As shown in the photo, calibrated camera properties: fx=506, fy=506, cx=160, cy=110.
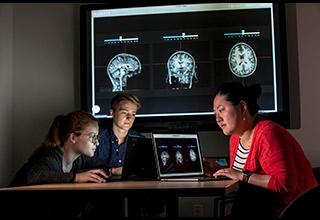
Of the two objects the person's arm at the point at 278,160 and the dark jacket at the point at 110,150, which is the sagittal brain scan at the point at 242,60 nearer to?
the dark jacket at the point at 110,150

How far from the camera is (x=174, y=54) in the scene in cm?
379

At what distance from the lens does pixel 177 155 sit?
2.49m

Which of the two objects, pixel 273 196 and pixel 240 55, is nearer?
pixel 273 196

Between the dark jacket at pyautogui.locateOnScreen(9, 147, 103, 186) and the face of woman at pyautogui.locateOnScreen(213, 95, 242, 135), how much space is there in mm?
791

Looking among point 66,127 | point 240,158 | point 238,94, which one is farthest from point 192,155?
point 66,127

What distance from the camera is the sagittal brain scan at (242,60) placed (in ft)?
12.1

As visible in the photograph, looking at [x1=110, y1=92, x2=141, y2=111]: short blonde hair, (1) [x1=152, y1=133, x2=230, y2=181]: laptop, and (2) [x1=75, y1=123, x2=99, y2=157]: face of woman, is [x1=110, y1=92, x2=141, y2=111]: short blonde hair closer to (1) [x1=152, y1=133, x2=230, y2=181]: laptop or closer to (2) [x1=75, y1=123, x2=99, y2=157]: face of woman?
(2) [x1=75, y1=123, x2=99, y2=157]: face of woman

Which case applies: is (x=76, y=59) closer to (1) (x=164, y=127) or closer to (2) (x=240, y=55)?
(1) (x=164, y=127)

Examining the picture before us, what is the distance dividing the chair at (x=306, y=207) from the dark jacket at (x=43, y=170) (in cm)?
138

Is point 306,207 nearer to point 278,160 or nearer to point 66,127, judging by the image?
point 278,160

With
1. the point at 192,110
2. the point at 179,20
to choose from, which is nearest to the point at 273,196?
the point at 192,110

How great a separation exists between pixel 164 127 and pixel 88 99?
0.62m

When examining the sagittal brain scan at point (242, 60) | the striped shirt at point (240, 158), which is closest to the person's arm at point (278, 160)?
the striped shirt at point (240, 158)

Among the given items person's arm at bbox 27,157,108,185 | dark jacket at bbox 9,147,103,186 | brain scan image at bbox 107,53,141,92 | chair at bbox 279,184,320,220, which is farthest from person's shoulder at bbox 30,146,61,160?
chair at bbox 279,184,320,220
